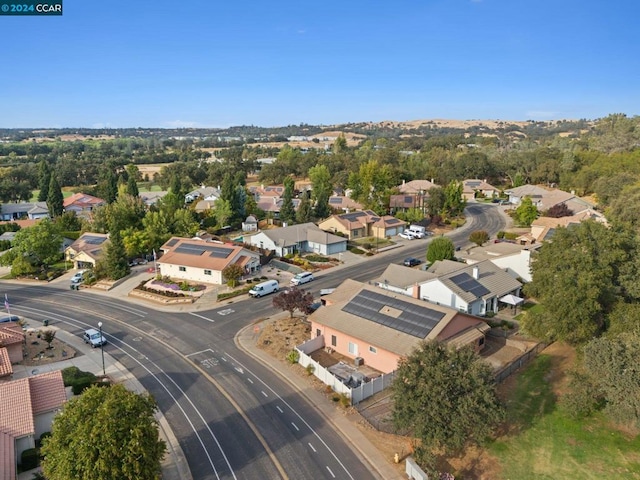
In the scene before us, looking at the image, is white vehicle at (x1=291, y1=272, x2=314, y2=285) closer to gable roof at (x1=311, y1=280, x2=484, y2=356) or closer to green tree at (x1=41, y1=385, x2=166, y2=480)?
gable roof at (x1=311, y1=280, x2=484, y2=356)

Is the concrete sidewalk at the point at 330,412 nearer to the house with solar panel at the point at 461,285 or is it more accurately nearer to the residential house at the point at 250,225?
the house with solar panel at the point at 461,285

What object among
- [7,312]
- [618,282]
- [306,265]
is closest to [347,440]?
[618,282]

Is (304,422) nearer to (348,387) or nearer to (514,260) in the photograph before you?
(348,387)

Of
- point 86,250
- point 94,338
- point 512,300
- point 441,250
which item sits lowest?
point 94,338

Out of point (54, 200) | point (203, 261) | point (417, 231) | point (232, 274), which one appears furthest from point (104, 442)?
point (54, 200)

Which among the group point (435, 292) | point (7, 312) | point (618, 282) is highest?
point (618, 282)

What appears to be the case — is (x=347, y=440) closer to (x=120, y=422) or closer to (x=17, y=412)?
(x=120, y=422)

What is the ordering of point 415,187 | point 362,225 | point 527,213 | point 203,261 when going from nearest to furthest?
1. point 203,261
2. point 362,225
3. point 527,213
4. point 415,187

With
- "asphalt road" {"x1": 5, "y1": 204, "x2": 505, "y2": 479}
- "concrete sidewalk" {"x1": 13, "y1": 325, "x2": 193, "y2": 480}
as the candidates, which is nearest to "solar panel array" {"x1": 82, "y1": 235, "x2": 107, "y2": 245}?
"asphalt road" {"x1": 5, "y1": 204, "x2": 505, "y2": 479}
